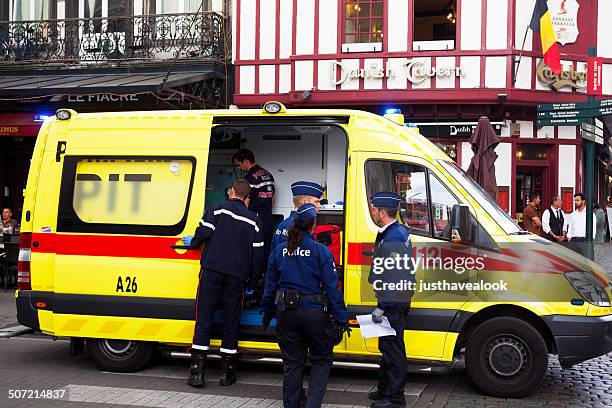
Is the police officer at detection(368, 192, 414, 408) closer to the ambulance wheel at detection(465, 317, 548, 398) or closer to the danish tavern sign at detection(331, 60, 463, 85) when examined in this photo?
the ambulance wheel at detection(465, 317, 548, 398)

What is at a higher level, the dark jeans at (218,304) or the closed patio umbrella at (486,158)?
the closed patio umbrella at (486,158)

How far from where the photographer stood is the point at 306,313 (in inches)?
224

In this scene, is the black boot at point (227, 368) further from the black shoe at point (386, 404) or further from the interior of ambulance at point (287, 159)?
the interior of ambulance at point (287, 159)

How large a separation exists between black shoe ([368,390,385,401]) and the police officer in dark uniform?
6.96 ft

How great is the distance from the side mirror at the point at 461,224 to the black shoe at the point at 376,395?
157cm

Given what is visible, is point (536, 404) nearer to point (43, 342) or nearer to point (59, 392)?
point (59, 392)

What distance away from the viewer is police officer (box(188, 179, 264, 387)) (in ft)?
23.3

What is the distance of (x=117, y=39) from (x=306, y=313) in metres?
15.0

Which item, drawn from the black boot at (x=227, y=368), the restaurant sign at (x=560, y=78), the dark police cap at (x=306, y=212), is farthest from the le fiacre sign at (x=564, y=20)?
the dark police cap at (x=306, y=212)

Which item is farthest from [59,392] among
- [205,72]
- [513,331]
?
[205,72]

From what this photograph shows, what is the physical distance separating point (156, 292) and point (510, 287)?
11.3ft

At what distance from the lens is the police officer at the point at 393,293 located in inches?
248

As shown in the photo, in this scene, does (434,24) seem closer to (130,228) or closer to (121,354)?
(130,228)

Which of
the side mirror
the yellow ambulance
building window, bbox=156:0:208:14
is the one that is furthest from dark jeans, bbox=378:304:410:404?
building window, bbox=156:0:208:14
